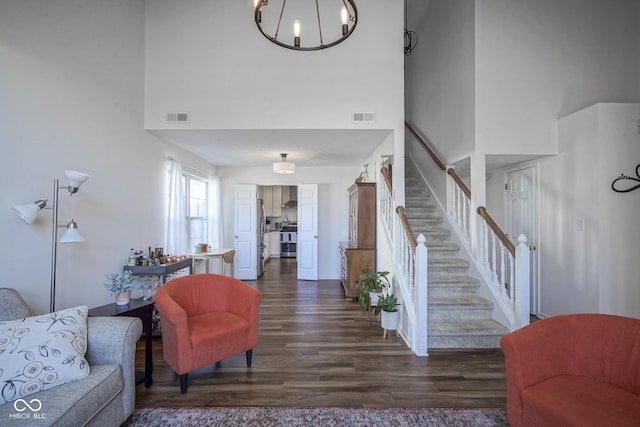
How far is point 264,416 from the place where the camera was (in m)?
2.09

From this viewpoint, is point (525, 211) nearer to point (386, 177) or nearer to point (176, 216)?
point (386, 177)

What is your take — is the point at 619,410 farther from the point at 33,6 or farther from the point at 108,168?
the point at 33,6

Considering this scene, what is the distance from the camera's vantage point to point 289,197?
10.6m

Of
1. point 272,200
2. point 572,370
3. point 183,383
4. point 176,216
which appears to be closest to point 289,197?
point 272,200

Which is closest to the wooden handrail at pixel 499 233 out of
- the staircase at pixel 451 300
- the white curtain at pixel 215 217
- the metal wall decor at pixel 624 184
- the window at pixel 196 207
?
the staircase at pixel 451 300

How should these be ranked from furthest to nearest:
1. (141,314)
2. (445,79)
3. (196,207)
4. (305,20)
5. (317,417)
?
(196,207) → (445,79) → (305,20) → (141,314) → (317,417)

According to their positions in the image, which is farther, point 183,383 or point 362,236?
point 362,236

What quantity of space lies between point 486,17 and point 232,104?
3.48 m

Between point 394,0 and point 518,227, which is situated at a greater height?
point 394,0

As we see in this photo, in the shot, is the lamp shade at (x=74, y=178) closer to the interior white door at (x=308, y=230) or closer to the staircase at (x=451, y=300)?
the staircase at (x=451, y=300)

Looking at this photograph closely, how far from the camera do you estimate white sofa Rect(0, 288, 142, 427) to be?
4.68 feet

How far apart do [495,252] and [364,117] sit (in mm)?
2366

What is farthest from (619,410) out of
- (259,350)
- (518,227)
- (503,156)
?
(518,227)

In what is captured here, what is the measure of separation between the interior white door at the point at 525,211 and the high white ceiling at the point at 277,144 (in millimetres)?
2196
